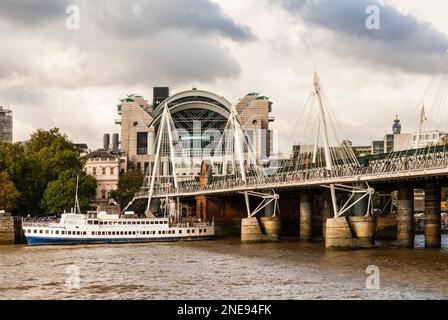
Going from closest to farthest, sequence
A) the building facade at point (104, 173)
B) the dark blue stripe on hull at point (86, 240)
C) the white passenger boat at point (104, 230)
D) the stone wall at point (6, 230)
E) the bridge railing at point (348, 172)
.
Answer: the bridge railing at point (348, 172) → the dark blue stripe on hull at point (86, 240) → the white passenger boat at point (104, 230) → the stone wall at point (6, 230) → the building facade at point (104, 173)

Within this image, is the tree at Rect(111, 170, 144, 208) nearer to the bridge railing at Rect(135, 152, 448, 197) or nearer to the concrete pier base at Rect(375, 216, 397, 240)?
the bridge railing at Rect(135, 152, 448, 197)

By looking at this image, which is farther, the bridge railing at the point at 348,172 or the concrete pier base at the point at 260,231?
the concrete pier base at the point at 260,231

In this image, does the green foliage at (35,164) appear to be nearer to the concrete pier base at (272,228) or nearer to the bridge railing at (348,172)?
the bridge railing at (348,172)

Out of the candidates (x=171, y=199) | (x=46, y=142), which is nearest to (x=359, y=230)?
(x=171, y=199)

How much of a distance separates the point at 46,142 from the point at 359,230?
76126 mm

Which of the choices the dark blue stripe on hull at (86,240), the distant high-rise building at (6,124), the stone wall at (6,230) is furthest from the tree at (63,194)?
the distant high-rise building at (6,124)

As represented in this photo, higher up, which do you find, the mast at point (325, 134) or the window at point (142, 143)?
the window at point (142, 143)

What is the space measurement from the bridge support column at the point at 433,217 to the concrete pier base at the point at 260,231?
66.7ft

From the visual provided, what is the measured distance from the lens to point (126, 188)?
461ft

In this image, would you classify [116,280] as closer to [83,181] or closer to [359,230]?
[359,230]

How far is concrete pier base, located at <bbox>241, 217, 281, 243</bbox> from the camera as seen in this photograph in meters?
89.2

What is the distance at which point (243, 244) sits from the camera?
87062mm

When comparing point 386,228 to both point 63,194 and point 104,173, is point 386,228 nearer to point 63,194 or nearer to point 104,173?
point 63,194

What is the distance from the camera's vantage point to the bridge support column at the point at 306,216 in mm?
89688
